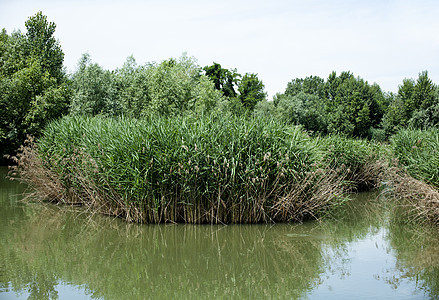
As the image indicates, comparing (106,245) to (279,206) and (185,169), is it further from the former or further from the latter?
Result: (279,206)

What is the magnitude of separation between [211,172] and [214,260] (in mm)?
2566

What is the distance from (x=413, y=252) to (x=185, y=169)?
17.5ft

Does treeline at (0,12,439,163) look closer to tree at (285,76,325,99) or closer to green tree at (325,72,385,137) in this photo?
green tree at (325,72,385,137)

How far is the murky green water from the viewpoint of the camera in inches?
287

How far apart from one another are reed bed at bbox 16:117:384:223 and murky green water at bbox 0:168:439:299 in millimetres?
419

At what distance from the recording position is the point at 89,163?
12.6m

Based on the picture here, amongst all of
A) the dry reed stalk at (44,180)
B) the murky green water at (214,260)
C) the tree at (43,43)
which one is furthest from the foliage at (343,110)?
the murky green water at (214,260)

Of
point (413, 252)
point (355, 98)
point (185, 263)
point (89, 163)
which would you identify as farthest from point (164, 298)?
point (355, 98)

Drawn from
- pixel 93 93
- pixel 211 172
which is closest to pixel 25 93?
pixel 93 93

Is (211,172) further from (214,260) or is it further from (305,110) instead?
(305,110)

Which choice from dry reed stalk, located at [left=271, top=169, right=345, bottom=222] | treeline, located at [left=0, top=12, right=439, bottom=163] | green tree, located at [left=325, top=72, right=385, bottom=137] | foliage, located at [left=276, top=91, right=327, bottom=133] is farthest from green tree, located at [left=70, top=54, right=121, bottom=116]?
green tree, located at [left=325, top=72, right=385, bottom=137]

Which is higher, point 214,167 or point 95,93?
point 95,93

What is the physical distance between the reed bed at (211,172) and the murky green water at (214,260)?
42 centimetres

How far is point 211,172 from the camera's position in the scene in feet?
35.9
